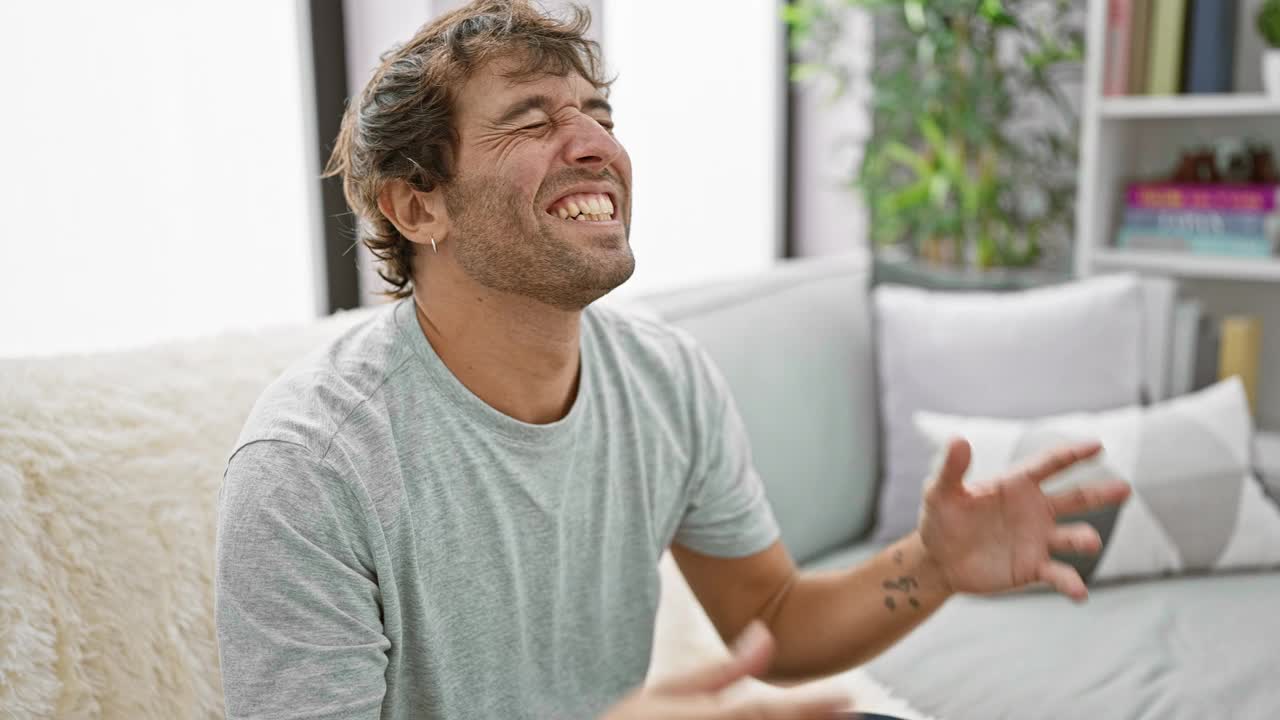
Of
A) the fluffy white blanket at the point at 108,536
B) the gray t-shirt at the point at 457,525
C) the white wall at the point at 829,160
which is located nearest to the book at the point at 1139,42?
the white wall at the point at 829,160

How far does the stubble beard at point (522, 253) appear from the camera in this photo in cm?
104

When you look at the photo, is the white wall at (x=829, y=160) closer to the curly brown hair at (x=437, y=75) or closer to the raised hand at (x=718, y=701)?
the curly brown hair at (x=437, y=75)

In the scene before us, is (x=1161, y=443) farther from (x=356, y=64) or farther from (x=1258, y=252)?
(x=356, y=64)

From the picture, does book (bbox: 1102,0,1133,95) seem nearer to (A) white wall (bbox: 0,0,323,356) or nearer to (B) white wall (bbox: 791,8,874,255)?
(B) white wall (bbox: 791,8,874,255)

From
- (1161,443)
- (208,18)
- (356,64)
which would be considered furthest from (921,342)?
(208,18)

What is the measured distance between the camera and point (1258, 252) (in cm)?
248

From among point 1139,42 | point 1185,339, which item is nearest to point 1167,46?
point 1139,42

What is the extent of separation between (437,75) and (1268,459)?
2.07 meters

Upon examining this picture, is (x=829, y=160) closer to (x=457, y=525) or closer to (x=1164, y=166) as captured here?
(x=1164, y=166)

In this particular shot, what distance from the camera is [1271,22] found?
2.38m

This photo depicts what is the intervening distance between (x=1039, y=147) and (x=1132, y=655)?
1.89 meters

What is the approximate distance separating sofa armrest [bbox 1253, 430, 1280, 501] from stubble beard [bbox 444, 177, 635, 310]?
4.26ft

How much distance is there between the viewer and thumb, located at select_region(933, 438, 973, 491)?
105 cm

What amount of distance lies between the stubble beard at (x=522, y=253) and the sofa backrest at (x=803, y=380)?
66cm
